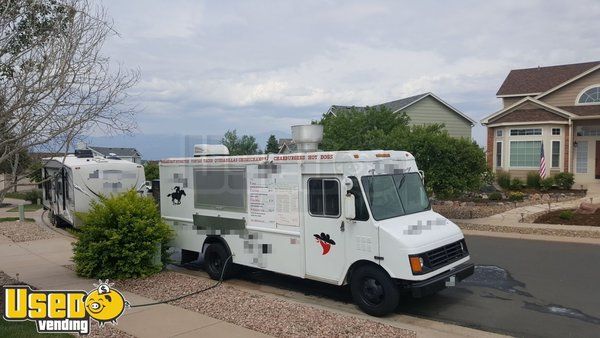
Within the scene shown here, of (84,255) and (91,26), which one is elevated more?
(91,26)

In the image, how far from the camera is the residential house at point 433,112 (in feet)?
116

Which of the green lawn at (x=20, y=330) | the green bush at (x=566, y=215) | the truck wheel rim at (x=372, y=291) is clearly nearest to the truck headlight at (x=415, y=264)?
the truck wheel rim at (x=372, y=291)

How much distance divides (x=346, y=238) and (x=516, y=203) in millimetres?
14307

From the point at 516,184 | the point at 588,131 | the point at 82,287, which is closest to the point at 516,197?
the point at 516,184

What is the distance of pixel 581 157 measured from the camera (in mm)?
24344

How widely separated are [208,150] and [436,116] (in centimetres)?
2964

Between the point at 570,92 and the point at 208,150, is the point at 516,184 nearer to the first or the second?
the point at 570,92

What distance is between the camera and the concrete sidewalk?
6.12 metres

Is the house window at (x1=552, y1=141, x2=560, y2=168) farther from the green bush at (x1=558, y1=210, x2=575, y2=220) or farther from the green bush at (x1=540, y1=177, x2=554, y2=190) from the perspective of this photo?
the green bush at (x1=558, y1=210, x2=575, y2=220)

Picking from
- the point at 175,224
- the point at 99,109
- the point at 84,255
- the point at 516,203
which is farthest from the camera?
the point at 516,203

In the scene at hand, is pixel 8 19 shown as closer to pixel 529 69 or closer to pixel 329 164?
pixel 329 164

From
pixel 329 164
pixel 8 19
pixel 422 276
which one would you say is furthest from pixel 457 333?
pixel 8 19

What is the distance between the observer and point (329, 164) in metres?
7.68

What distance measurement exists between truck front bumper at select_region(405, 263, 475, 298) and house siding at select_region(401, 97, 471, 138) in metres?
28.2
